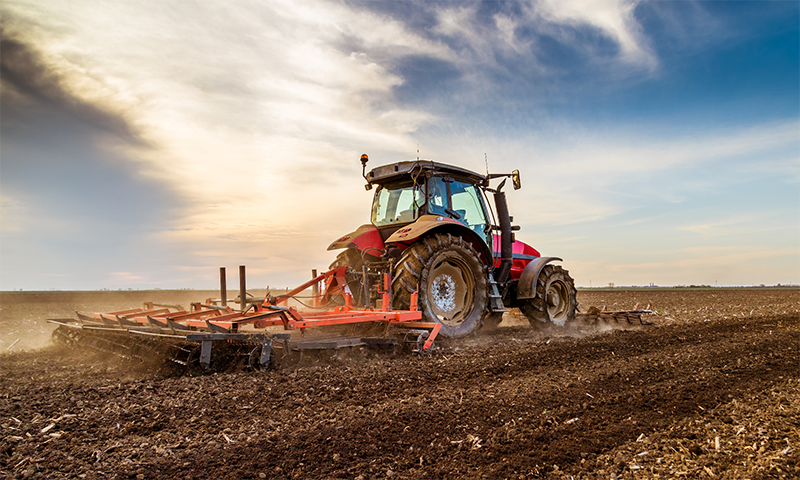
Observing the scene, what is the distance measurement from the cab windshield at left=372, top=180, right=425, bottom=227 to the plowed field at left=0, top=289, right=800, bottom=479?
92.4 inches

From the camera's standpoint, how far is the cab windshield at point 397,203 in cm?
680

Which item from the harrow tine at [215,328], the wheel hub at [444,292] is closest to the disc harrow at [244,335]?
the harrow tine at [215,328]

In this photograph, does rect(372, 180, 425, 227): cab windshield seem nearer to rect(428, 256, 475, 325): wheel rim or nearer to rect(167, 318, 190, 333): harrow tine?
rect(428, 256, 475, 325): wheel rim

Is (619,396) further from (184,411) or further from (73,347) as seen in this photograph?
(73,347)

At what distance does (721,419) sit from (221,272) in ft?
19.0

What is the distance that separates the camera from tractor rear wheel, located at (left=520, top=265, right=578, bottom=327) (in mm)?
8102

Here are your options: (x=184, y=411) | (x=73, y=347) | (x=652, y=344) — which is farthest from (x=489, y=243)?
(x=73, y=347)

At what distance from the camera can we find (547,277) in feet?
26.8

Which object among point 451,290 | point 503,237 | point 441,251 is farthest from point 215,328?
point 503,237

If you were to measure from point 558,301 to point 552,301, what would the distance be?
27 centimetres

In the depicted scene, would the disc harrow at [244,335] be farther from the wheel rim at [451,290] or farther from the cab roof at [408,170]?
the cab roof at [408,170]

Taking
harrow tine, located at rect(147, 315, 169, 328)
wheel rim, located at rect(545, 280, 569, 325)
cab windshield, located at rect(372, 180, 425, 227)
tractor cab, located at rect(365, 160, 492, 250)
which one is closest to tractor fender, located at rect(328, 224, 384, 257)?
tractor cab, located at rect(365, 160, 492, 250)

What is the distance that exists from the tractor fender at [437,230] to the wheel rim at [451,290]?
1.46 ft

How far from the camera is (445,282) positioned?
659 cm
